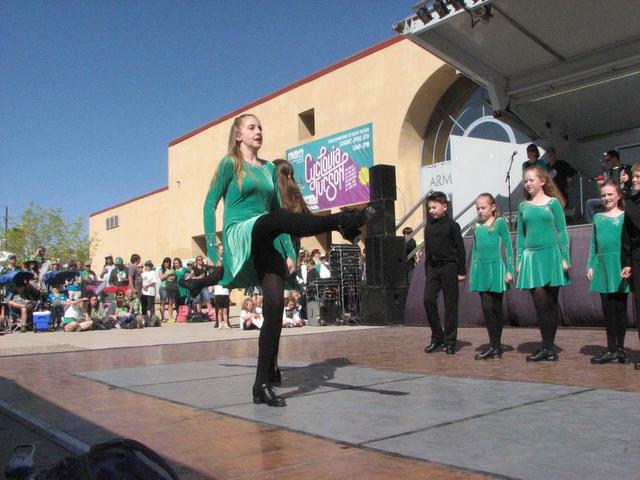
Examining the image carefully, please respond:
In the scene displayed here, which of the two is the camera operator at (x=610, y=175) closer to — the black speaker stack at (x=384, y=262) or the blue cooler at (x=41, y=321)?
the black speaker stack at (x=384, y=262)

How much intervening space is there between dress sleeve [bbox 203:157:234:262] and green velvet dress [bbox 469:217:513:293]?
9.07 feet

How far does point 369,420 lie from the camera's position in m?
3.14

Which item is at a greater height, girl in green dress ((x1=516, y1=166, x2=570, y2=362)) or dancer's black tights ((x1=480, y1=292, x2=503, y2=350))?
girl in green dress ((x1=516, y1=166, x2=570, y2=362))

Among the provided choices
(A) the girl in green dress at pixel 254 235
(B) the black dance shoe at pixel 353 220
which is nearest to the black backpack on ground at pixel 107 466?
(B) the black dance shoe at pixel 353 220

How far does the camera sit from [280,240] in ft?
13.0

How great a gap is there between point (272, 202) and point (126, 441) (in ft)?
8.89

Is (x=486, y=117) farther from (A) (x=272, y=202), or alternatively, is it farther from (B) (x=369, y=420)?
(B) (x=369, y=420)

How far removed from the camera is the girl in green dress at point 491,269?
5.73 metres

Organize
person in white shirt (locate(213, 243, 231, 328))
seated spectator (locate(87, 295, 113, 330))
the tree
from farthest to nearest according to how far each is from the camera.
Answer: the tree < seated spectator (locate(87, 295, 113, 330)) < person in white shirt (locate(213, 243, 231, 328))

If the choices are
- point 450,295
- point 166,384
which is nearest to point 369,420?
point 166,384

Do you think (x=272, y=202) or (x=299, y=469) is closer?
(x=299, y=469)

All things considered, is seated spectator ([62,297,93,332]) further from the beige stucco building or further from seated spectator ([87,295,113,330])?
the beige stucco building

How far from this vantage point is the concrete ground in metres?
2.40

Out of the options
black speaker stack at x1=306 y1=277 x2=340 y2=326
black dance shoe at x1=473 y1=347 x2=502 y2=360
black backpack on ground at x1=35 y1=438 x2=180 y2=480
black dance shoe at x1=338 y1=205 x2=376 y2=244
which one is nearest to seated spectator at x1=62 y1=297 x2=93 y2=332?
black speaker stack at x1=306 y1=277 x2=340 y2=326
